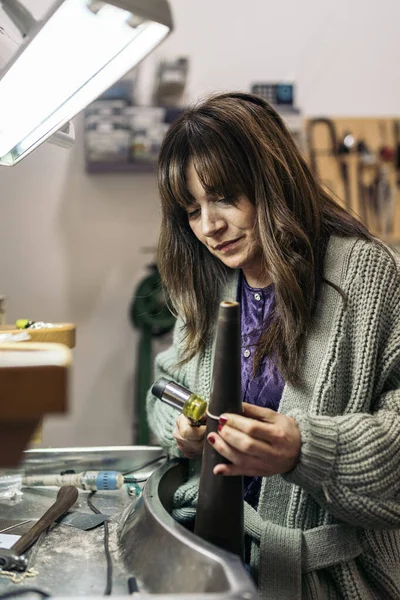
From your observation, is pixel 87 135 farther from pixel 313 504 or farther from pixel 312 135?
pixel 313 504

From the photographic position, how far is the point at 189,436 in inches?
42.2

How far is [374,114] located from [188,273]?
176cm

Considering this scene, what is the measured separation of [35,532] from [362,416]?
557 millimetres

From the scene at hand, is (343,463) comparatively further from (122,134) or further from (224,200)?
(122,134)

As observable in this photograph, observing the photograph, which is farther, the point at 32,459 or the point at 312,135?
the point at 312,135

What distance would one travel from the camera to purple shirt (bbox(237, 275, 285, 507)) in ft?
3.93

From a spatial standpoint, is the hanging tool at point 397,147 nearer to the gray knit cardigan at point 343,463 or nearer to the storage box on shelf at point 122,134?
the storage box on shelf at point 122,134

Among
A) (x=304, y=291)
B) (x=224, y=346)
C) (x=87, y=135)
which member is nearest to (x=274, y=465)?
(x=224, y=346)

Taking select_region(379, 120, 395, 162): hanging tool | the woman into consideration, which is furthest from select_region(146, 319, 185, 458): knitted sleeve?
select_region(379, 120, 395, 162): hanging tool

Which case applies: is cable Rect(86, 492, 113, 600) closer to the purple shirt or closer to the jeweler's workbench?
the jeweler's workbench

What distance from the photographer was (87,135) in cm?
250

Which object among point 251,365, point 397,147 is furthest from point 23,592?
point 397,147

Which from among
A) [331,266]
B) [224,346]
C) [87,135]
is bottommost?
[224,346]

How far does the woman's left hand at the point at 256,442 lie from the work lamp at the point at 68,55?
0.51 metres
